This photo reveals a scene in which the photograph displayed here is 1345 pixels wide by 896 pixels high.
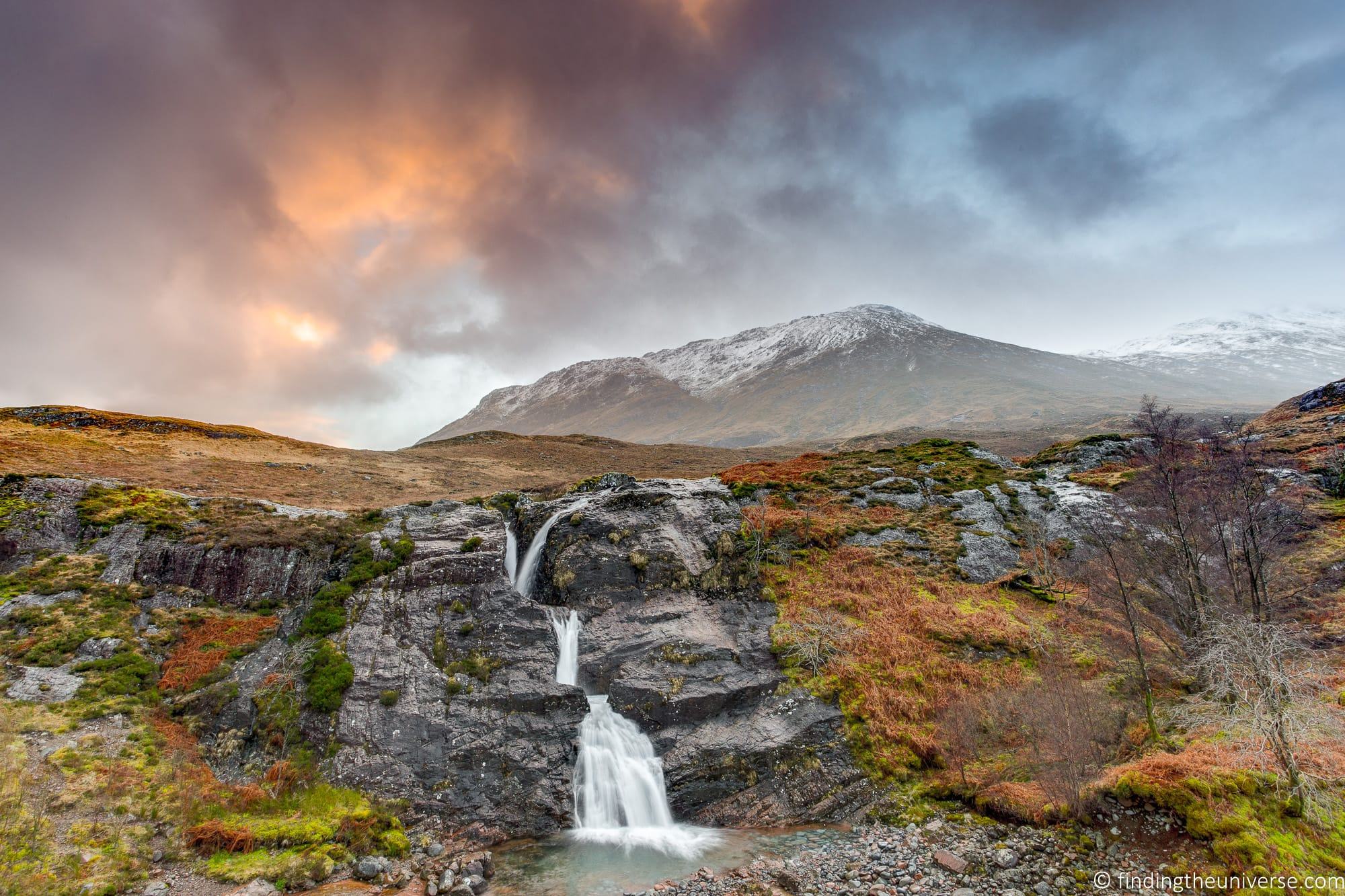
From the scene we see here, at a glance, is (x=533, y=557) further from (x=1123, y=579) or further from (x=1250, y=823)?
Result: (x=1250, y=823)

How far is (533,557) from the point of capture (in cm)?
3186

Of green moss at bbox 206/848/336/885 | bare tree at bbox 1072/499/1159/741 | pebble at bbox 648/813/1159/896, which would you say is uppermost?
bare tree at bbox 1072/499/1159/741

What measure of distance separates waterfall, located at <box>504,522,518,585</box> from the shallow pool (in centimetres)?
1509

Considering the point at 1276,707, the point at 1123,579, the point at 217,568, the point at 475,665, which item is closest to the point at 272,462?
the point at 217,568

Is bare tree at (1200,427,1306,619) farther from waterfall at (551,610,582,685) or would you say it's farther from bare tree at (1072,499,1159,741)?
waterfall at (551,610,582,685)

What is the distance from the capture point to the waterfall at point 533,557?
1212 inches

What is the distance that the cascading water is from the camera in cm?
1845

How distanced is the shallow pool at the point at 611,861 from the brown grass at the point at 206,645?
48.1 feet

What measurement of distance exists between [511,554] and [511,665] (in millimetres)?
A: 10465

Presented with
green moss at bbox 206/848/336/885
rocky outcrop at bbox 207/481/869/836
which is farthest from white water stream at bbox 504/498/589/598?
green moss at bbox 206/848/336/885

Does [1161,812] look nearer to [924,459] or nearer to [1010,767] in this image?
[1010,767]

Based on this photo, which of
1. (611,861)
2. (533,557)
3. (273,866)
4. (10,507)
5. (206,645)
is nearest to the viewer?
(273,866)

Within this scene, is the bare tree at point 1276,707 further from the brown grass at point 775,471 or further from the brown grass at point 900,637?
the brown grass at point 775,471

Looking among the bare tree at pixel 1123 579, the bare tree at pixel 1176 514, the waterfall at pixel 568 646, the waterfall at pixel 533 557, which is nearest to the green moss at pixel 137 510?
the waterfall at pixel 533 557
